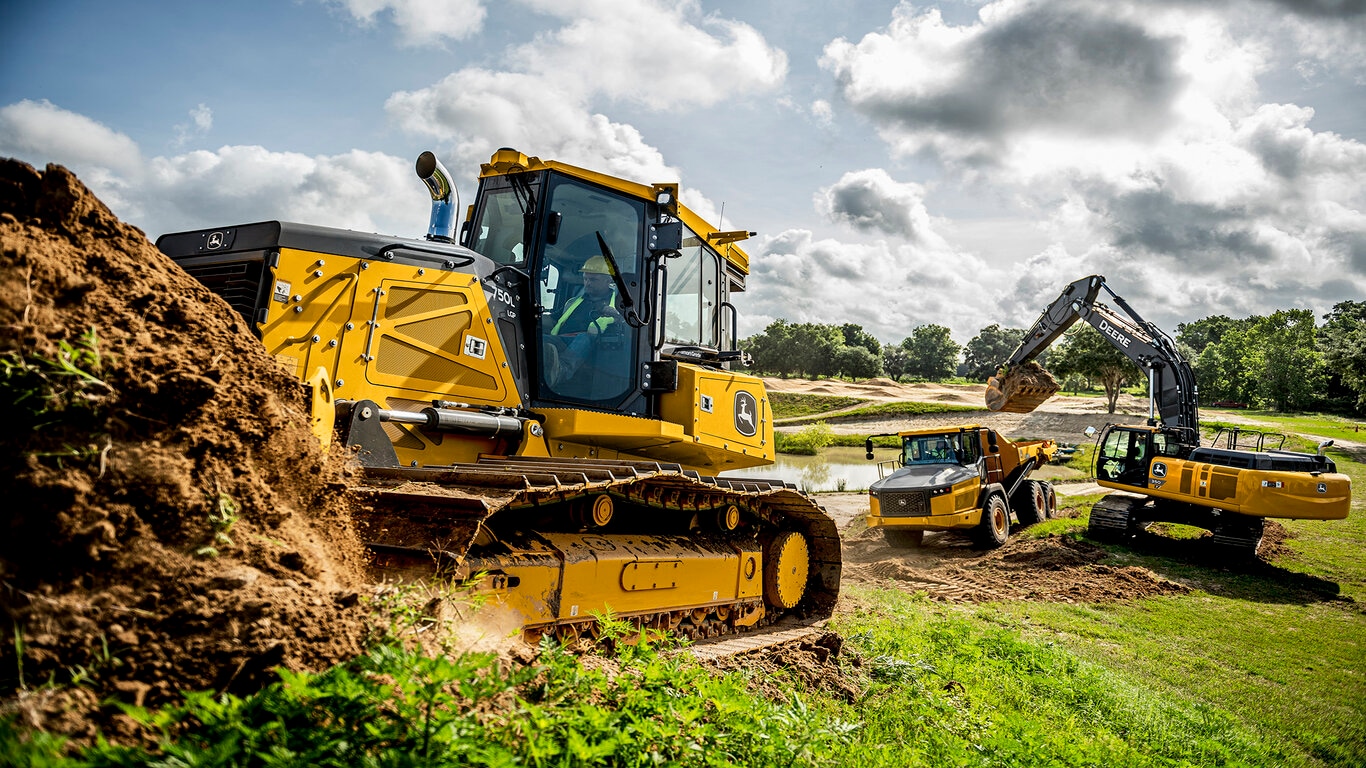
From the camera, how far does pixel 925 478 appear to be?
13203 mm

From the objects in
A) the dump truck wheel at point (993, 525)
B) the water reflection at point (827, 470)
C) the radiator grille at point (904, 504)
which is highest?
the radiator grille at point (904, 504)

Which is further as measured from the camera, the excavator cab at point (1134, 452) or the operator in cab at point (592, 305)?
the excavator cab at point (1134, 452)

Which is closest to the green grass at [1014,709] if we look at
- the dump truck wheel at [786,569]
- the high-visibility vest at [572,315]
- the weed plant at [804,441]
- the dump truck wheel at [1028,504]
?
the dump truck wheel at [786,569]

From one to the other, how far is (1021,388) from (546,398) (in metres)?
12.9

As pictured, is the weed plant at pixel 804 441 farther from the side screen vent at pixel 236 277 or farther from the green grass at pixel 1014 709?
the side screen vent at pixel 236 277

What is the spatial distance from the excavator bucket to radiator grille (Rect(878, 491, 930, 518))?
4.04 metres

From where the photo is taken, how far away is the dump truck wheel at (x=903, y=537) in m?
13.6

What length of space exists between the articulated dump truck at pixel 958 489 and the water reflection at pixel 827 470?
739 centimetres

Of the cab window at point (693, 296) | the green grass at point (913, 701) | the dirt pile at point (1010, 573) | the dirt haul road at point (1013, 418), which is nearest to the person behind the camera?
the green grass at point (913, 701)

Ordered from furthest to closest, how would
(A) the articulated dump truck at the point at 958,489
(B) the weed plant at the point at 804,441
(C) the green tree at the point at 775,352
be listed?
1. (C) the green tree at the point at 775,352
2. (B) the weed plant at the point at 804,441
3. (A) the articulated dump truck at the point at 958,489

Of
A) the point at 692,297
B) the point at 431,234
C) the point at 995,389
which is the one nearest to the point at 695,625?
the point at 692,297

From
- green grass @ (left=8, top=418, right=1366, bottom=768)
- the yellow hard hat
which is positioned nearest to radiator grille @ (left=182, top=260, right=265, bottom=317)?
the yellow hard hat

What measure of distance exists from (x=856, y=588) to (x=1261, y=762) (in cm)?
489

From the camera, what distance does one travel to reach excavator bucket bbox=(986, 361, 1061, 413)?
50.4ft
